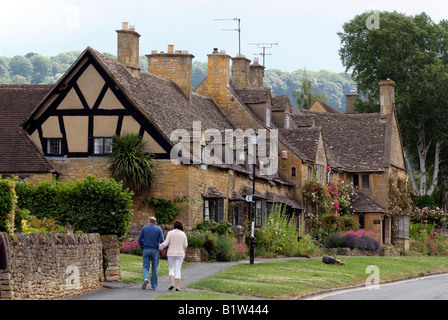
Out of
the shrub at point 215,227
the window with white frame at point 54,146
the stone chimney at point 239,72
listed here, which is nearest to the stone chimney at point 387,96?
the stone chimney at point 239,72

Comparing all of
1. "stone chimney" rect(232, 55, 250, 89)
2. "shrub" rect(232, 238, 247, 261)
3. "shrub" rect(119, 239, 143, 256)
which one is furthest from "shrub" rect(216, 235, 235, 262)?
"stone chimney" rect(232, 55, 250, 89)

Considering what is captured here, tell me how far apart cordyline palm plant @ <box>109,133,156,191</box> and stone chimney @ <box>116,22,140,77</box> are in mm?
4459

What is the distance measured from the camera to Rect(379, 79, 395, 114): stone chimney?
63781mm

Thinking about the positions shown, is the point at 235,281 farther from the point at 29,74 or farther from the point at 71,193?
the point at 29,74

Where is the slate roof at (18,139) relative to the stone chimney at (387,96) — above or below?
below

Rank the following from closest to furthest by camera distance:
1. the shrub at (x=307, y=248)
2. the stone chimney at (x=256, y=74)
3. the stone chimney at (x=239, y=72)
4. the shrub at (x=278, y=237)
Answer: the shrub at (x=278, y=237), the shrub at (x=307, y=248), the stone chimney at (x=239, y=72), the stone chimney at (x=256, y=74)

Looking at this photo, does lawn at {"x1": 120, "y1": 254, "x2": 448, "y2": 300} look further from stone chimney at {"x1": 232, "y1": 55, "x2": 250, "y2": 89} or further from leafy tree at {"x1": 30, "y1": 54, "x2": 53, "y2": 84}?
leafy tree at {"x1": 30, "y1": 54, "x2": 53, "y2": 84}

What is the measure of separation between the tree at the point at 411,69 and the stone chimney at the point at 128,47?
28.3 meters

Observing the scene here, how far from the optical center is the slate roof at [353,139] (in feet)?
199

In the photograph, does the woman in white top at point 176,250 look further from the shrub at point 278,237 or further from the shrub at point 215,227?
the shrub at point 278,237

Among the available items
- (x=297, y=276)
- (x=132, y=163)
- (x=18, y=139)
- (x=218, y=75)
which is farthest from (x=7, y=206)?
(x=218, y=75)

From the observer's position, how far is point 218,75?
54.0 meters

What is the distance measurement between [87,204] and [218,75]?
25506mm
